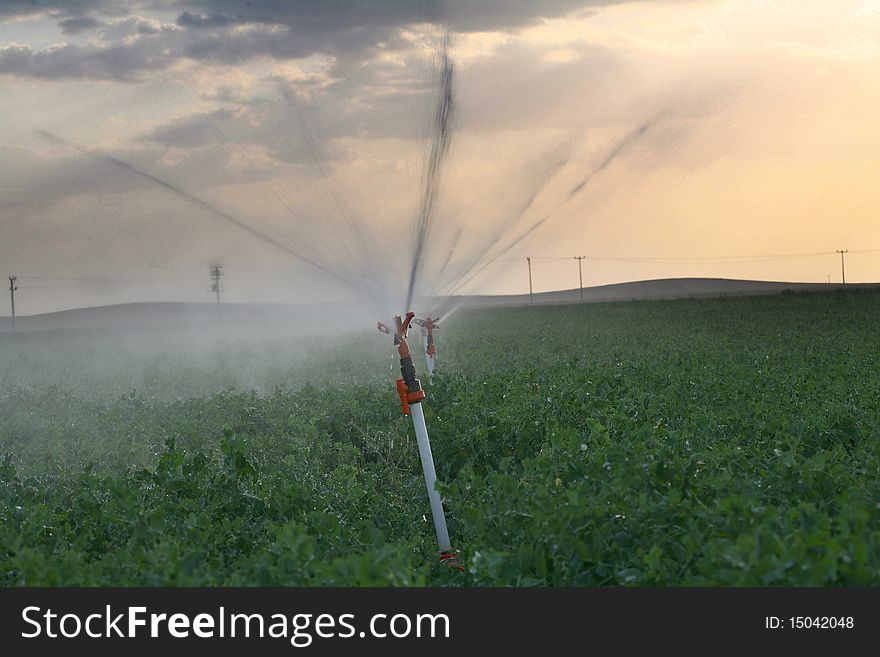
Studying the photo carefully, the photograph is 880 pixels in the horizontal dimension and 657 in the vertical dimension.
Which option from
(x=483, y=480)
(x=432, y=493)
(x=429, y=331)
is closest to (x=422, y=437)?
(x=432, y=493)

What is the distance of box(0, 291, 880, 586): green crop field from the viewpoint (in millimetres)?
4312

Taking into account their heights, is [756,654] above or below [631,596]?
below

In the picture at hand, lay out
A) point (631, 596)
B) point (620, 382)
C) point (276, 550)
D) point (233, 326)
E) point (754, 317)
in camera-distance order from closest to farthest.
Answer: point (631, 596) < point (276, 550) < point (620, 382) < point (754, 317) < point (233, 326)

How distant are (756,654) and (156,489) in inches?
191

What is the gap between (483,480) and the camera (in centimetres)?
716

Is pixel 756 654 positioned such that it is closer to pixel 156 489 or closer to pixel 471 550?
pixel 471 550

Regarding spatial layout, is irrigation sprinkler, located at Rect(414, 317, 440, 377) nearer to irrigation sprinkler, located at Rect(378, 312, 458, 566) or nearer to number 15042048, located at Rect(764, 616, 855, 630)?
irrigation sprinkler, located at Rect(378, 312, 458, 566)

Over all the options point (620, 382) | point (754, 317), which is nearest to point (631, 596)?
point (620, 382)

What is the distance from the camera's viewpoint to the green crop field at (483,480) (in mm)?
4312

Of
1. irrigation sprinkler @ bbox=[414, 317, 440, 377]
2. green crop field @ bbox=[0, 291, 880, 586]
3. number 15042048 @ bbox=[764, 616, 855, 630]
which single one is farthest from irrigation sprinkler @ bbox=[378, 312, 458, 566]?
irrigation sprinkler @ bbox=[414, 317, 440, 377]

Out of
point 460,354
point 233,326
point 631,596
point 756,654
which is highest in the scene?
point 233,326

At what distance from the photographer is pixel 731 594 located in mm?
3822

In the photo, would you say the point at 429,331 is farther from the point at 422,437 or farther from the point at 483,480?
the point at 422,437

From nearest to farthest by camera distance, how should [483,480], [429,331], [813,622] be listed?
[813,622], [483,480], [429,331]
